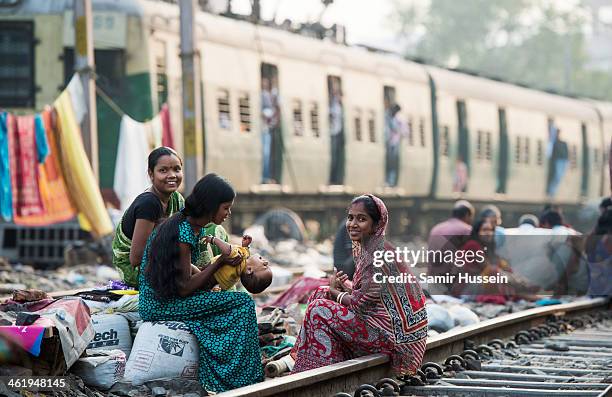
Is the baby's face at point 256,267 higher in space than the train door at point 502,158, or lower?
lower

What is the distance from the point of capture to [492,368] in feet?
28.0

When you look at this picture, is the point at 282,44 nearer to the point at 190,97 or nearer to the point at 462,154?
the point at 190,97

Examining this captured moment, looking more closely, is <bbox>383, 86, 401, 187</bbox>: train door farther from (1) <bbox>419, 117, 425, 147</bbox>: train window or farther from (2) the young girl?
(2) the young girl

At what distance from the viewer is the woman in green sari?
7977 mm

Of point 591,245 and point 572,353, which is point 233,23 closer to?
point 591,245

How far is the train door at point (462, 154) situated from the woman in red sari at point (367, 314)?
21.9 meters

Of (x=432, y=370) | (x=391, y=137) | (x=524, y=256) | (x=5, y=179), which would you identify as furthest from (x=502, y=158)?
(x=432, y=370)

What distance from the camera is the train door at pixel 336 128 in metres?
23.9

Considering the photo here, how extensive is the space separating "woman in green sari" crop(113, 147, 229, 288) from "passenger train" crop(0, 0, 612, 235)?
8993mm

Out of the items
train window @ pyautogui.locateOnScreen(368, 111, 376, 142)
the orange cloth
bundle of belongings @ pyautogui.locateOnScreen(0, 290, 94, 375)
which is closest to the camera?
bundle of belongings @ pyautogui.locateOnScreen(0, 290, 94, 375)

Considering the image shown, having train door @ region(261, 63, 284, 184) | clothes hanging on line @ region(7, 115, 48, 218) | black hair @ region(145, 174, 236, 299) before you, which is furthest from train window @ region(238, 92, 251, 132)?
black hair @ region(145, 174, 236, 299)

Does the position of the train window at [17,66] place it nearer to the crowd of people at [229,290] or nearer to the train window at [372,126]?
the train window at [372,126]

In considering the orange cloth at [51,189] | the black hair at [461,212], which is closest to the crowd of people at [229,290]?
the black hair at [461,212]

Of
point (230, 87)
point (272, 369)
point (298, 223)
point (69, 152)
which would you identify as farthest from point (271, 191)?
point (272, 369)
